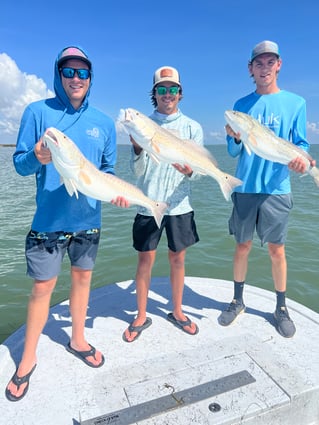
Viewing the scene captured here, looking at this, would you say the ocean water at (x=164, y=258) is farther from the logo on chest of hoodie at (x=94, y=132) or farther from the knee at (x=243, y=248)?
the logo on chest of hoodie at (x=94, y=132)

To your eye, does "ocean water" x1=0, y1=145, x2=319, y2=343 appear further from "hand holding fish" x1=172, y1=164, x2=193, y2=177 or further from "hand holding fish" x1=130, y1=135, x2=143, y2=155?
"hand holding fish" x1=172, y1=164, x2=193, y2=177

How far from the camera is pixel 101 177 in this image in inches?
120

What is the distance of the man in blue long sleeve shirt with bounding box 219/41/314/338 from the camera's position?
3.81 m

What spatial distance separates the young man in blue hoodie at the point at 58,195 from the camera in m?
3.00

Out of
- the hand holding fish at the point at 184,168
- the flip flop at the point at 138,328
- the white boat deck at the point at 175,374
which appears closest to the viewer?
the white boat deck at the point at 175,374

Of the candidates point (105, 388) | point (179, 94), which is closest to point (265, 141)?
point (179, 94)

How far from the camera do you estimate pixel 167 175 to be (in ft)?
12.6

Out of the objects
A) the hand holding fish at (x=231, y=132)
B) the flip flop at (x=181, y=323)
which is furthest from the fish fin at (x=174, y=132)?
the flip flop at (x=181, y=323)

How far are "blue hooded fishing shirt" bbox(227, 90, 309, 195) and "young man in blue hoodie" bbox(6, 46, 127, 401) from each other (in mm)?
1657

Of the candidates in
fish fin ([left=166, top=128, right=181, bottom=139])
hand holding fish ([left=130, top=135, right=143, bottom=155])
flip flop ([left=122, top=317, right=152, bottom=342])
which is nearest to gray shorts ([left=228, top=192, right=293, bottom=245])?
fish fin ([left=166, top=128, right=181, bottom=139])

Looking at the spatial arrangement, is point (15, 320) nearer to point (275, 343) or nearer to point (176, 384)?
point (176, 384)

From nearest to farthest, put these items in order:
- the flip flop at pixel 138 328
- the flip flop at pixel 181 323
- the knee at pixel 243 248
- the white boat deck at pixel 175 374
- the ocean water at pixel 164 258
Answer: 1. the white boat deck at pixel 175 374
2. the flip flop at pixel 138 328
3. the flip flop at pixel 181 323
4. the knee at pixel 243 248
5. the ocean water at pixel 164 258

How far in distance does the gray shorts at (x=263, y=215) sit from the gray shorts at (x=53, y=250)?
6.11 feet

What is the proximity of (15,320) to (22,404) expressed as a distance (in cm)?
321
